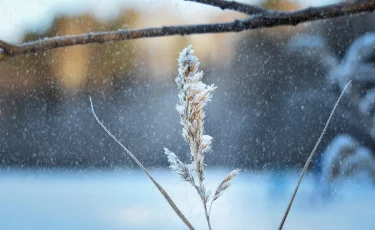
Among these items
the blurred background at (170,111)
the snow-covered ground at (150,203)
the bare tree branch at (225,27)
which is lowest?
the snow-covered ground at (150,203)

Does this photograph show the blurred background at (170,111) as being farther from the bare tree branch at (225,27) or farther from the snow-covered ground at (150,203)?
the bare tree branch at (225,27)

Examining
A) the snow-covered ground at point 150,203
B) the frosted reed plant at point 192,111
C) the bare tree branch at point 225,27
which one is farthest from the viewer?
the snow-covered ground at point 150,203

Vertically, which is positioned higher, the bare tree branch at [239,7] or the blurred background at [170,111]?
the bare tree branch at [239,7]

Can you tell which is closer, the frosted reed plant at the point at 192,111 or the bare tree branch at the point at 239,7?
the frosted reed plant at the point at 192,111

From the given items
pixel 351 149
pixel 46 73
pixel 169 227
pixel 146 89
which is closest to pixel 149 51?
pixel 146 89

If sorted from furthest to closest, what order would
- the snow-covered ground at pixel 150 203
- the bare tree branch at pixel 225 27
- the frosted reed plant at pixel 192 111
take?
the snow-covered ground at pixel 150 203 < the bare tree branch at pixel 225 27 < the frosted reed plant at pixel 192 111

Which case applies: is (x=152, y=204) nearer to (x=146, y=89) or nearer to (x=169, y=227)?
(x=169, y=227)

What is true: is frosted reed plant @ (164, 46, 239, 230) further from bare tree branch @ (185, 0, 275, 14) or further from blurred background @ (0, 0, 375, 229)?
blurred background @ (0, 0, 375, 229)

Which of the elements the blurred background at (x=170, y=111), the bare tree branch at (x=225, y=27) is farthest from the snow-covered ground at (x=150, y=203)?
the bare tree branch at (x=225, y=27)
